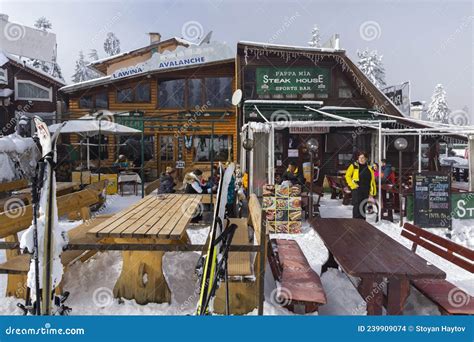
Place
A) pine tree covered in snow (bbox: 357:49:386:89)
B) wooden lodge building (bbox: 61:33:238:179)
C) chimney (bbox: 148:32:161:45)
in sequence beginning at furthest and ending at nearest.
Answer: pine tree covered in snow (bbox: 357:49:386:89) < chimney (bbox: 148:32:161:45) < wooden lodge building (bbox: 61:33:238:179)

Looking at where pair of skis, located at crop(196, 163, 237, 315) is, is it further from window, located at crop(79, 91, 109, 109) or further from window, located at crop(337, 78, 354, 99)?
window, located at crop(79, 91, 109, 109)

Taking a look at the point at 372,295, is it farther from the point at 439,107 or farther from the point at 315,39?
the point at 439,107

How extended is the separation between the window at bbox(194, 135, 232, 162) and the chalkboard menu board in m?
9.65

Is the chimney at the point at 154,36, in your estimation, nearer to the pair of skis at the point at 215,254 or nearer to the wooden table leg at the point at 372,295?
the pair of skis at the point at 215,254

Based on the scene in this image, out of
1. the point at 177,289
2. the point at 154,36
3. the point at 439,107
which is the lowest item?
the point at 177,289

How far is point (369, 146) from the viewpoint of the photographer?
1454 cm

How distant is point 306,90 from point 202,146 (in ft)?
18.2

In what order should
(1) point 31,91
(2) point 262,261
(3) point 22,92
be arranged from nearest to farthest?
1. (2) point 262,261
2. (3) point 22,92
3. (1) point 31,91

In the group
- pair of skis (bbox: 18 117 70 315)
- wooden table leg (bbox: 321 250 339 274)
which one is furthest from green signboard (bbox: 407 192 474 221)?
pair of skis (bbox: 18 117 70 315)

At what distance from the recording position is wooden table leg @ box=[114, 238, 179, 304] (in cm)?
419

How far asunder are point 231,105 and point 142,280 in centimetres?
1250

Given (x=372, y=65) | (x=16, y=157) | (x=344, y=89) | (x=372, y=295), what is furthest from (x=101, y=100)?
(x=372, y=65)

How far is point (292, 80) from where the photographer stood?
14227 millimetres

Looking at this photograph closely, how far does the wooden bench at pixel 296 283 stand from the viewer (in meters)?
3.59
